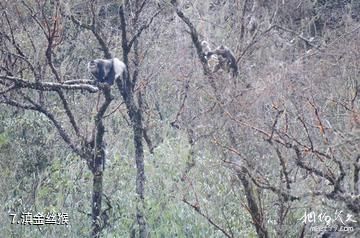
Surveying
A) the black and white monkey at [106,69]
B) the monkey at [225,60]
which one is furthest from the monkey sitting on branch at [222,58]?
the black and white monkey at [106,69]

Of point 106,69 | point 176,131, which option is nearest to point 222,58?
point 176,131

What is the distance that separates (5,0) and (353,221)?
4.34 m

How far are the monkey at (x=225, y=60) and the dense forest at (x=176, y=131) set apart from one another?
19 millimetres

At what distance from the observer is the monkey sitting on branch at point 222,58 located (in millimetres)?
6871

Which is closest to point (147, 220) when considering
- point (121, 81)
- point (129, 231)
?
point (129, 231)

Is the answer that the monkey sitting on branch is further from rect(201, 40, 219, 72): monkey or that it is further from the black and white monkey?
the black and white monkey

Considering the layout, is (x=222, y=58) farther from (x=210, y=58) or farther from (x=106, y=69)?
(x=106, y=69)

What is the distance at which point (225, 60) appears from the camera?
696cm

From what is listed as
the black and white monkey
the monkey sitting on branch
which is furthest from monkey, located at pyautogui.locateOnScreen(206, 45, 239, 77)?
the black and white monkey

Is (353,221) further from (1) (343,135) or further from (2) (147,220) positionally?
(2) (147,220)

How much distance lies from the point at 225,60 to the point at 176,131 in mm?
1000

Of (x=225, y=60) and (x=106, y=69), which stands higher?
(x=225, y=60)

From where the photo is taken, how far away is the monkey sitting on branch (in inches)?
271

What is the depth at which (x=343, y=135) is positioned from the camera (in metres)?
3.48
